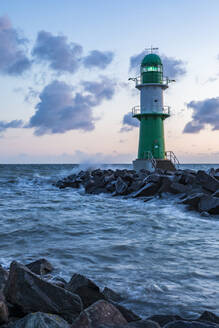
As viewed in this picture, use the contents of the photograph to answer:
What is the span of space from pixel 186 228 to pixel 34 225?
11.2ft

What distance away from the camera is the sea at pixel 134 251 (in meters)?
3.67

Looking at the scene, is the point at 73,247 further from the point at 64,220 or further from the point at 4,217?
the point at 4,217

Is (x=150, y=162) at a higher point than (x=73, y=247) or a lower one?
higher

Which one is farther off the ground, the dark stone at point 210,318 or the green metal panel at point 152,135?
the green metal panel at point 152,135

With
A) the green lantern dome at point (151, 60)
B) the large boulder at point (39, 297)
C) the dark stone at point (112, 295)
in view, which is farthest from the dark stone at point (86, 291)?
the green lantern dome at point (151, 60)

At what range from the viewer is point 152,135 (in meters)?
23.2

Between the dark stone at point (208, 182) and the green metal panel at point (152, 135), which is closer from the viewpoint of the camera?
the dark stone at point (208, 182)

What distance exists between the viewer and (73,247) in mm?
5773

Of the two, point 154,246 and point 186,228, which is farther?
point 186,228

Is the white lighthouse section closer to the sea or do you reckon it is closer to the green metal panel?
the green metal panel

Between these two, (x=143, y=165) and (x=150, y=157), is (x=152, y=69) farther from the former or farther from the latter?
(x=143, y=165)

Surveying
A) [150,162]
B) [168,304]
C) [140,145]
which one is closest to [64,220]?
[168,304]

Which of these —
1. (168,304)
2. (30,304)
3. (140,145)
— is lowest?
(168,304)

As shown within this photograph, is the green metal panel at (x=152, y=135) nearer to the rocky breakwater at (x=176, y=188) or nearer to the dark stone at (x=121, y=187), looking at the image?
the rocky breakwater at (x=176, y=188)
